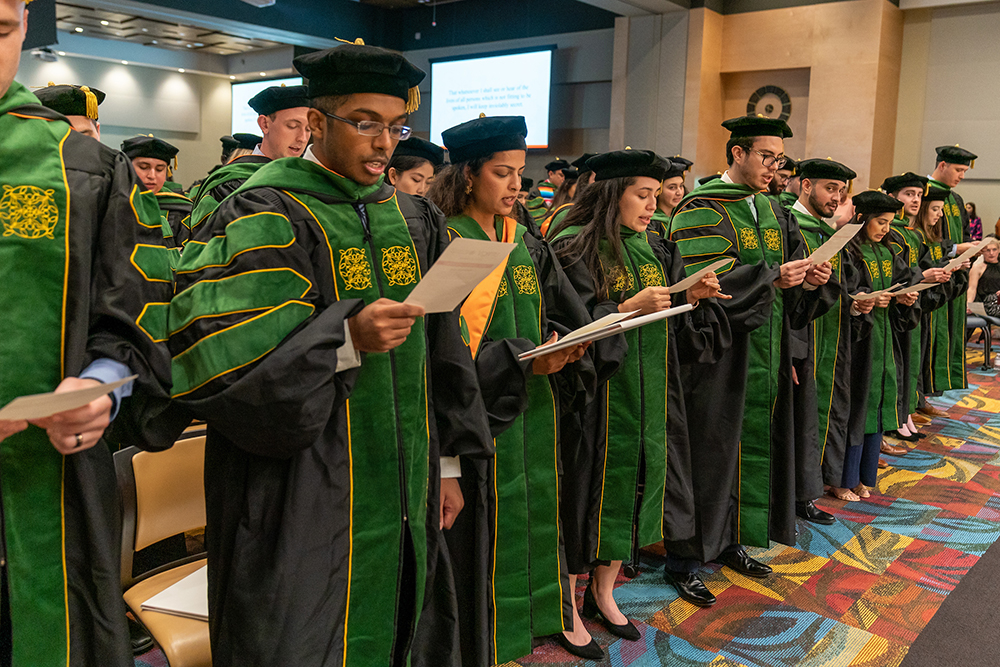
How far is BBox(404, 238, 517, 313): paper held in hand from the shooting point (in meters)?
1.48

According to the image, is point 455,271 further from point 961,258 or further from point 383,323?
point 961,258

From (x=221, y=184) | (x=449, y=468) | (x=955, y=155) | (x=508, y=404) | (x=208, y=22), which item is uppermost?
(x=208, y=22)

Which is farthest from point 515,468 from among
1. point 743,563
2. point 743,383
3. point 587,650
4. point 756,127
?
point 756,127

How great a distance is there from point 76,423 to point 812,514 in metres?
3.92

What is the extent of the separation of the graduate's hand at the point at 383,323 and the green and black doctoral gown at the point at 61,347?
14.8 inches

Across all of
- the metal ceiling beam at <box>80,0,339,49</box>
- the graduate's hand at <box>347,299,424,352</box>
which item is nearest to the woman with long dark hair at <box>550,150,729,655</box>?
the graduate's hand at <box>347,299,424,352</box>

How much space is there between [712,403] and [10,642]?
2689mm

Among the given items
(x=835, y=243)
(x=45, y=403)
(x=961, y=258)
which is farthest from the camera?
(x=961, y=258)

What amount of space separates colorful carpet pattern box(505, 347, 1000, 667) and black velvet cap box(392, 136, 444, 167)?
6.66 feet

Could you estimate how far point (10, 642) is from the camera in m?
1.35

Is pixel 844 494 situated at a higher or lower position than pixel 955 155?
lower

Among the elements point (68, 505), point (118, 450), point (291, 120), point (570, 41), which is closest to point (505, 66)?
point (570, 41)

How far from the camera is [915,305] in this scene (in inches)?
203

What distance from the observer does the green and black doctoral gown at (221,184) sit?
9.29ft
